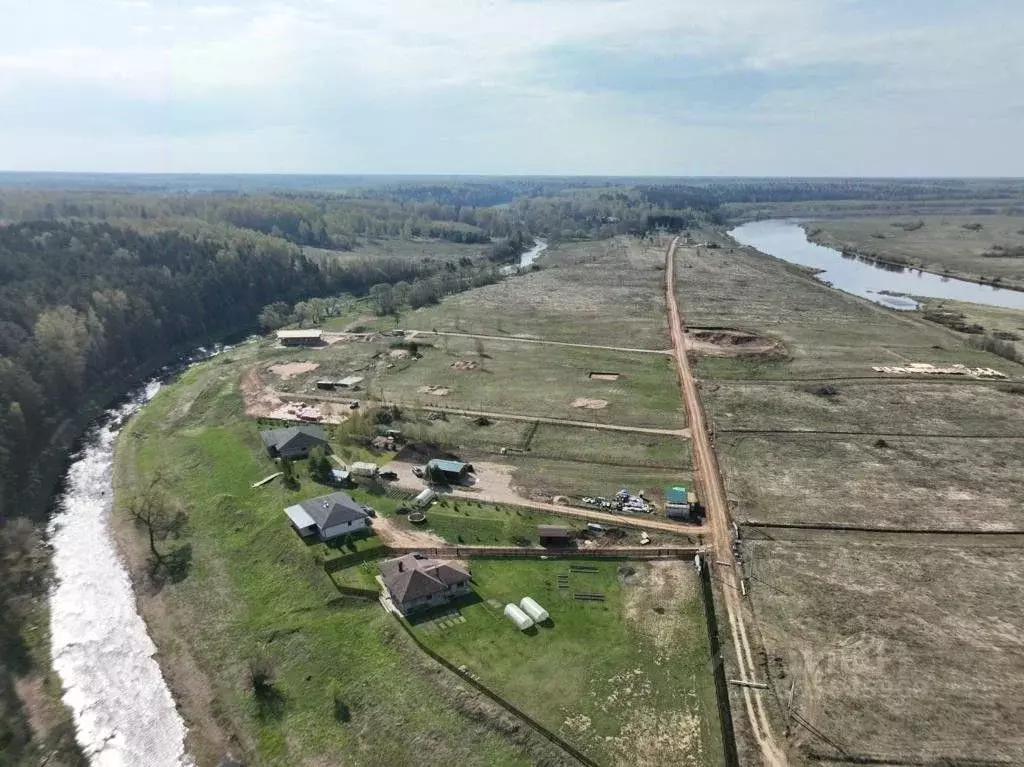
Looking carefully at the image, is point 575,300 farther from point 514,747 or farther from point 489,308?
point 514,747

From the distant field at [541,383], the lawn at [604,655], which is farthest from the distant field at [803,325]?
the lawn at [604,655]

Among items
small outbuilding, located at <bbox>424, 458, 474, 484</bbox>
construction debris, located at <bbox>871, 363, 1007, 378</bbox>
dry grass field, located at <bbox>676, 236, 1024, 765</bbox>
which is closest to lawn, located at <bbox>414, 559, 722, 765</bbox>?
dry grass field, located at <bbox>676, 236, 1024, 765</bbox>

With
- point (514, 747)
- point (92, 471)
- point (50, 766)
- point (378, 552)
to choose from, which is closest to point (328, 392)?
point (92, 471)

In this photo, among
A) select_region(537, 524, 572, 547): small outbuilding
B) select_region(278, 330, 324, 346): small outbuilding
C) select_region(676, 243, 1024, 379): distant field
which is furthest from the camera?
select_region(278, 330, 324, 346): small outbuilding

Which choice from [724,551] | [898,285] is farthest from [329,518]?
[898,285]

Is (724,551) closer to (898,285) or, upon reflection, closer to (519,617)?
(519,617)

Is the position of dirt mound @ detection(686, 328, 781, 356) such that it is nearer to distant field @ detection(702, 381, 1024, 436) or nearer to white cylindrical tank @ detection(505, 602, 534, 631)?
distant field @ detection(702, 381, 1024, 436)
